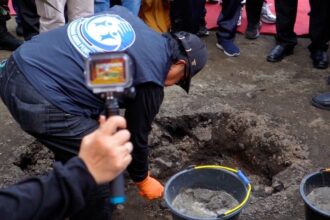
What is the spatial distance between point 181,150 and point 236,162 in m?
0.44

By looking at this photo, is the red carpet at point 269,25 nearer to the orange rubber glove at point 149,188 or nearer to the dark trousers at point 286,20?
the dark trousers at point 286,20

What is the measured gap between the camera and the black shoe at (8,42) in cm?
516

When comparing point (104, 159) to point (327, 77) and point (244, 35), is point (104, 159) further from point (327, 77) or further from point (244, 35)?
point (244, 35)

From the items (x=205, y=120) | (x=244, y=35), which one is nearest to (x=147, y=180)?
(x=205, y=120)

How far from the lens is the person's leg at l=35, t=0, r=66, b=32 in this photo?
4.05 m

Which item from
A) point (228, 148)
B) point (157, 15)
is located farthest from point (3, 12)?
point (228, 148)

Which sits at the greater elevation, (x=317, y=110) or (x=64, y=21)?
(x=64, y=21)

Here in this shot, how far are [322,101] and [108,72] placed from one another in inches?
114

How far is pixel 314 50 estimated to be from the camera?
4891 millimetres

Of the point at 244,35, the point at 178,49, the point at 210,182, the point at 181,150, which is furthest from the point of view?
the point at 244,35

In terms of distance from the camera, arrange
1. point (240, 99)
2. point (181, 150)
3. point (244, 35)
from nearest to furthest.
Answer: point (181, 150), point (240, 99), point (244, 35)

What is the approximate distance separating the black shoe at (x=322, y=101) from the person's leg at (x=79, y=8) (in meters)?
1.98

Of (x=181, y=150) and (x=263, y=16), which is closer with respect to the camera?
(x=181, y=150)

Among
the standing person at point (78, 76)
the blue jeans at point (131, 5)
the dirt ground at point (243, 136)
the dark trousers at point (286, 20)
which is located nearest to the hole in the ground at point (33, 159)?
the dirt ground at point (243, 136)
